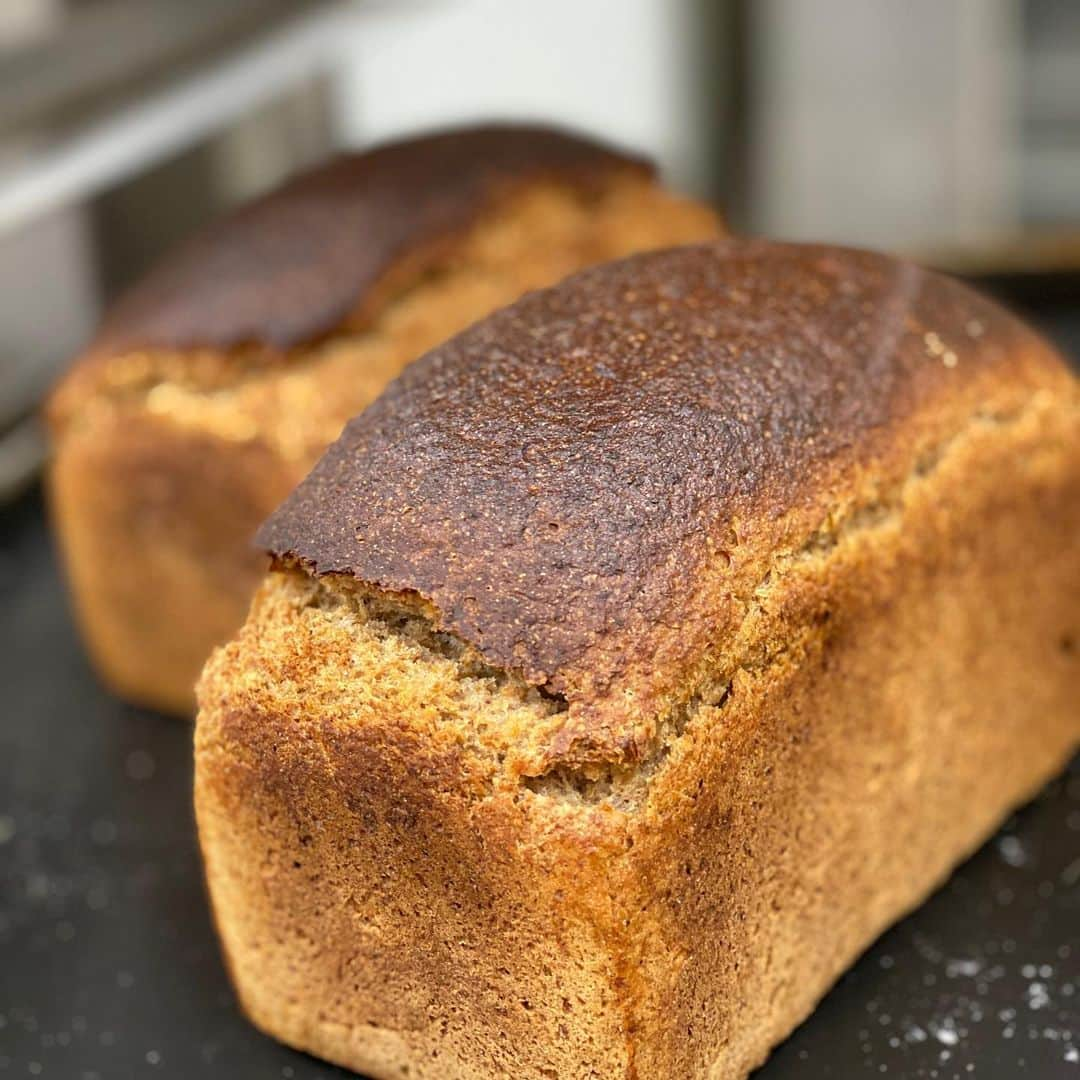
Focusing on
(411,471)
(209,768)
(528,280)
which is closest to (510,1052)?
(209,768)

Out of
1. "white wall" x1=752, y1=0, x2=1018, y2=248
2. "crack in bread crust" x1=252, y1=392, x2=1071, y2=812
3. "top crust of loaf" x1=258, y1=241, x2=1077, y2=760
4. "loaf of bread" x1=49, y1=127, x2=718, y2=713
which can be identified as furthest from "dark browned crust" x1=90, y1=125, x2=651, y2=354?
"white wall" x1=752, y1=0, x2=1018, y2=248

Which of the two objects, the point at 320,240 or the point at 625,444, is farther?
the point at 320,240

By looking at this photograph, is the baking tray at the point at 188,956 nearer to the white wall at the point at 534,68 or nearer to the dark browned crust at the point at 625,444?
the dark browned crust at the point at 625,444

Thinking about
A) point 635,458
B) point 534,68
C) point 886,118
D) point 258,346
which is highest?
point 635,458

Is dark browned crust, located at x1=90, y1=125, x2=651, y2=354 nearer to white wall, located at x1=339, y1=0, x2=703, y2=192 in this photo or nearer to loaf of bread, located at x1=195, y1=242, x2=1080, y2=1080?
loaf of bread, located at x1=195, y1=242, x2=1080, y2=1080

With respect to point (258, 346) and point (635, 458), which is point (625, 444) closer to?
point (635, 458)

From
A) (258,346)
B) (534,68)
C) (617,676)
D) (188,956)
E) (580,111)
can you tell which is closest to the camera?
(617,676)

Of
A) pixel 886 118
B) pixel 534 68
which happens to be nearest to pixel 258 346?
pixel 534 68
